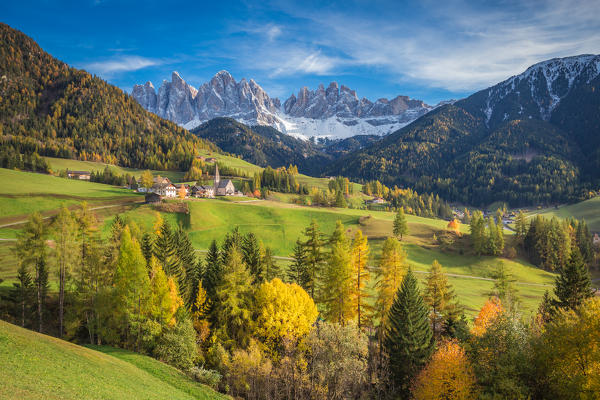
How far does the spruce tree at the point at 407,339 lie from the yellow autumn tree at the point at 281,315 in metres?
9.68

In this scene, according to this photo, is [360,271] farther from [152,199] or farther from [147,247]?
[152,199]

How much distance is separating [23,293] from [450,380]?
47805 millimetres

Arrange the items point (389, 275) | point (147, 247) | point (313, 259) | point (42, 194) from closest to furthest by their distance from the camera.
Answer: point (389, 275) < point (313, 259) < point (147, 247) < point (42, 194)

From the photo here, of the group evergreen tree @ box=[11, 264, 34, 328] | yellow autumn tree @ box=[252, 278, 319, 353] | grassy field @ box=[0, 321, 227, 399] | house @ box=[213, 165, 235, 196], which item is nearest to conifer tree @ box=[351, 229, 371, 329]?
yellow autumn tree @ box=[252, 278, 319, 353]

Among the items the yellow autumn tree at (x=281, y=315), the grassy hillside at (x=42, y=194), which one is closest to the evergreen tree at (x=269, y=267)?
the yellow autumn tree at (x=281, y=315)

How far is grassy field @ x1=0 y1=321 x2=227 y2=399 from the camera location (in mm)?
16812

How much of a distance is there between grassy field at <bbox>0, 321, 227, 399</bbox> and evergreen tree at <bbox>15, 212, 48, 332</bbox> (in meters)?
15.2

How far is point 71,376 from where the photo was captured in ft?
65.2

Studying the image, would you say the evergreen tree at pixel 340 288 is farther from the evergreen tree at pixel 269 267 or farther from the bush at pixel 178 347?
the bush at pixel 178 347

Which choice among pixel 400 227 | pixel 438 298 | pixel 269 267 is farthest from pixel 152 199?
pixel 438 298

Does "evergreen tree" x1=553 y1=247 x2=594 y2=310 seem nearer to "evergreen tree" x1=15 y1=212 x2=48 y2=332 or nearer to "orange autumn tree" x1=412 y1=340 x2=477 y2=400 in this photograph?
"orange autumn tree" x1=412 y1=340 x2=477 y2=400

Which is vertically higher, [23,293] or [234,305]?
[23,293]

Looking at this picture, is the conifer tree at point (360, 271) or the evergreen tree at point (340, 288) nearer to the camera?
the evergreen tree at point (340, 288)

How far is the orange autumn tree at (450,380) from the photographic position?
2803 cm
